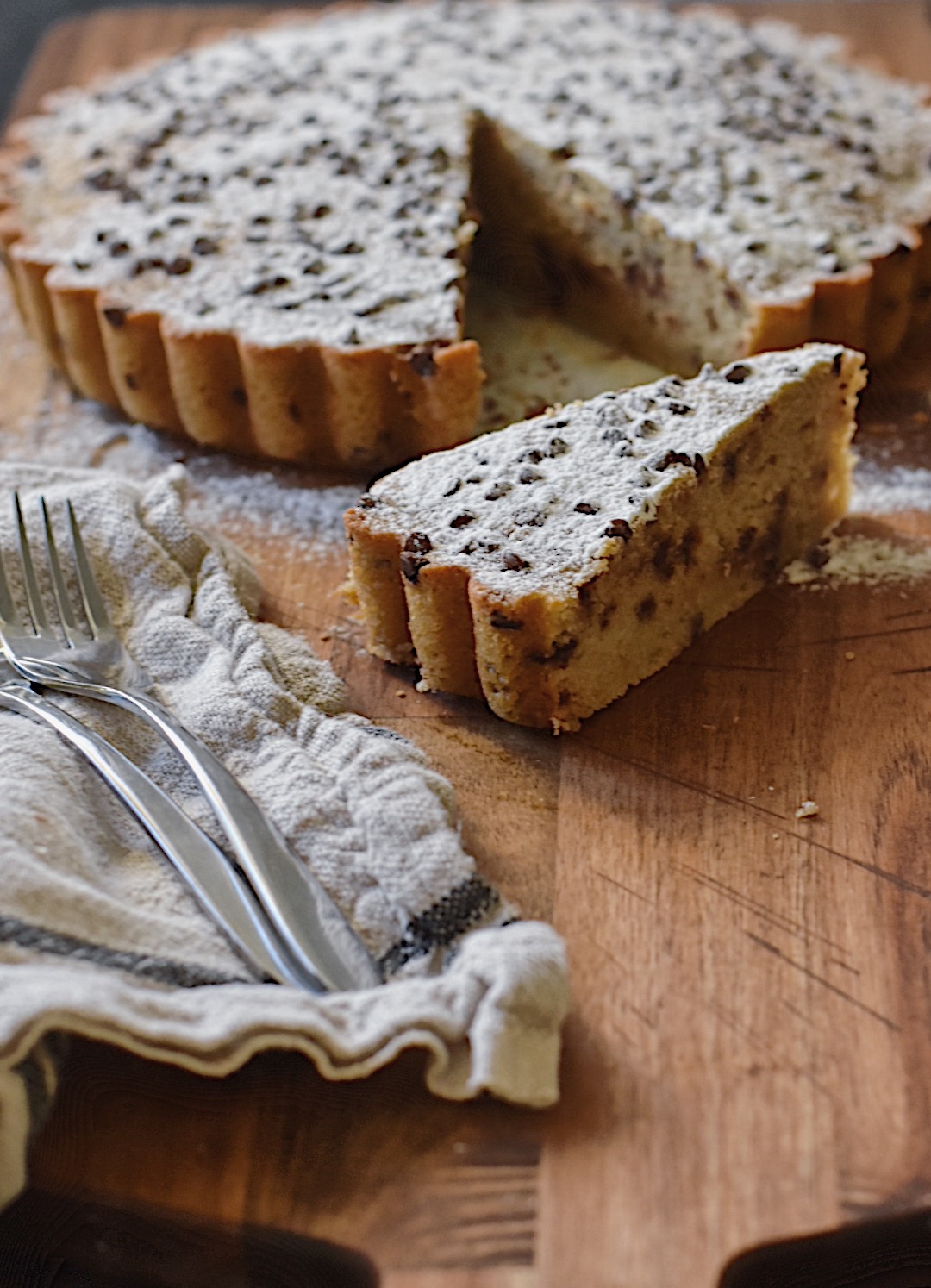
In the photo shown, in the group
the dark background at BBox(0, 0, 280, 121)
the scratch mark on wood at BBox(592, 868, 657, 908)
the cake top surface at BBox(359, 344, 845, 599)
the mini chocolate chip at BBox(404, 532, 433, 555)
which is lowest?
the scratch mark on wood at BBox(592, 868, 657, 908)

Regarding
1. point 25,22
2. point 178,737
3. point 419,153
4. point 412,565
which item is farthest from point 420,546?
point 25,22

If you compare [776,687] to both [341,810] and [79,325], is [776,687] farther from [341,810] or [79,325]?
[79,325]

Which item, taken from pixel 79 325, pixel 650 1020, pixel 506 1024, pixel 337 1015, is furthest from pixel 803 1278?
pixel 79 325

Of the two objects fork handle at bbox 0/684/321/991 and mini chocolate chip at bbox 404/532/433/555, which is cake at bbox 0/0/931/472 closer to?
mini chocolate chip at bbox 404/532/433/555

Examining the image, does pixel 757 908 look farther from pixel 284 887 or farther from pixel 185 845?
pixel 185 845

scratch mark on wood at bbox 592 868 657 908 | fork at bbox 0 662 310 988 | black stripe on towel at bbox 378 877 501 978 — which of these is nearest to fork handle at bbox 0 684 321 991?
fork at bbox 0 662 310 988
